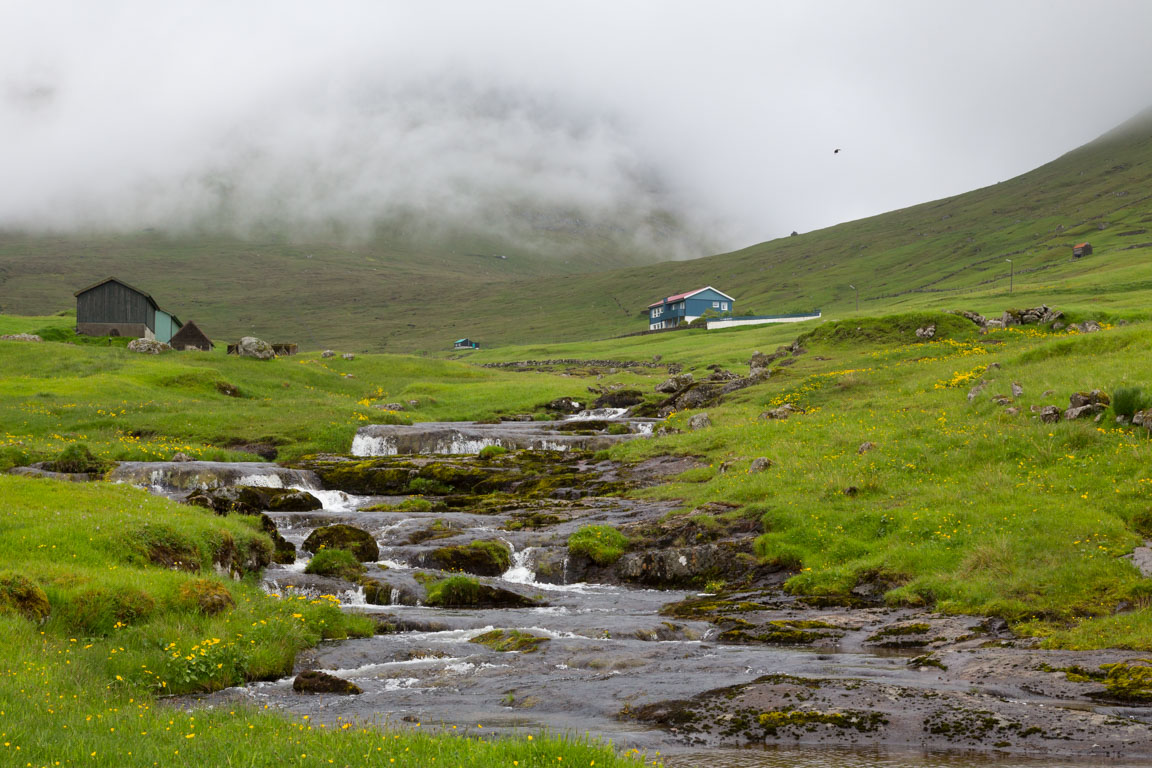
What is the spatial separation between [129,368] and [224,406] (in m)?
14.6

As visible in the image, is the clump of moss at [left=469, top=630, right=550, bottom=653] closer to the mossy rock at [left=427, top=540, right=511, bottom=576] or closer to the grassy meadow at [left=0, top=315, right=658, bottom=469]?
the mossy rock at [left=427, top=540, right=511, bottom=576]

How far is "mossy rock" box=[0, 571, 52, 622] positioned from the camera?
641 inches

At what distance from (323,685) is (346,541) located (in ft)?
42.4

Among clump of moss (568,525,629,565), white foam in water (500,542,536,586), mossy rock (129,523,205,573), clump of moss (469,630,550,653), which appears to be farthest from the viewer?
clump of moss (568,525,629,565)

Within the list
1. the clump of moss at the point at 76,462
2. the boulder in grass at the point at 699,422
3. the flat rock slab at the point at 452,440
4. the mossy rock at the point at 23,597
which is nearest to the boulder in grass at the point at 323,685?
the mossy rock at the point at 23,597

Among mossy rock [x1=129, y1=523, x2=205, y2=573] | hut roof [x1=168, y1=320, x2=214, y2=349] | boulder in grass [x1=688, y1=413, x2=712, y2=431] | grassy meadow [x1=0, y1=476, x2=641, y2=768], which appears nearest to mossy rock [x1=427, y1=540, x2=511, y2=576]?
grassy meadow [x1=0, y1=476, x2=641, y2=768]

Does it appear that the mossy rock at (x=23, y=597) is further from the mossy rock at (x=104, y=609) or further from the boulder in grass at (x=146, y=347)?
the boulder in grass at (x=146, y=347)

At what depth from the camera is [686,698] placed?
50.2 ft

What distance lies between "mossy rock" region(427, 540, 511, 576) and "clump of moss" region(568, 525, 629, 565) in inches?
97.5

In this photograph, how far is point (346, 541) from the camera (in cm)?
2864

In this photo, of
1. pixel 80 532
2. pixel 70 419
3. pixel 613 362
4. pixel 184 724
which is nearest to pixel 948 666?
pixel 184 724

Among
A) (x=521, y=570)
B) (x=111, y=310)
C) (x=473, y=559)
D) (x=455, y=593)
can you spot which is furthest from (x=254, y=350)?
(x=455, y=593)

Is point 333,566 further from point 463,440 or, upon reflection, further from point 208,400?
point 208,400

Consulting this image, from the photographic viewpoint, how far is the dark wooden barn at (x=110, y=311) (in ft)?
325
